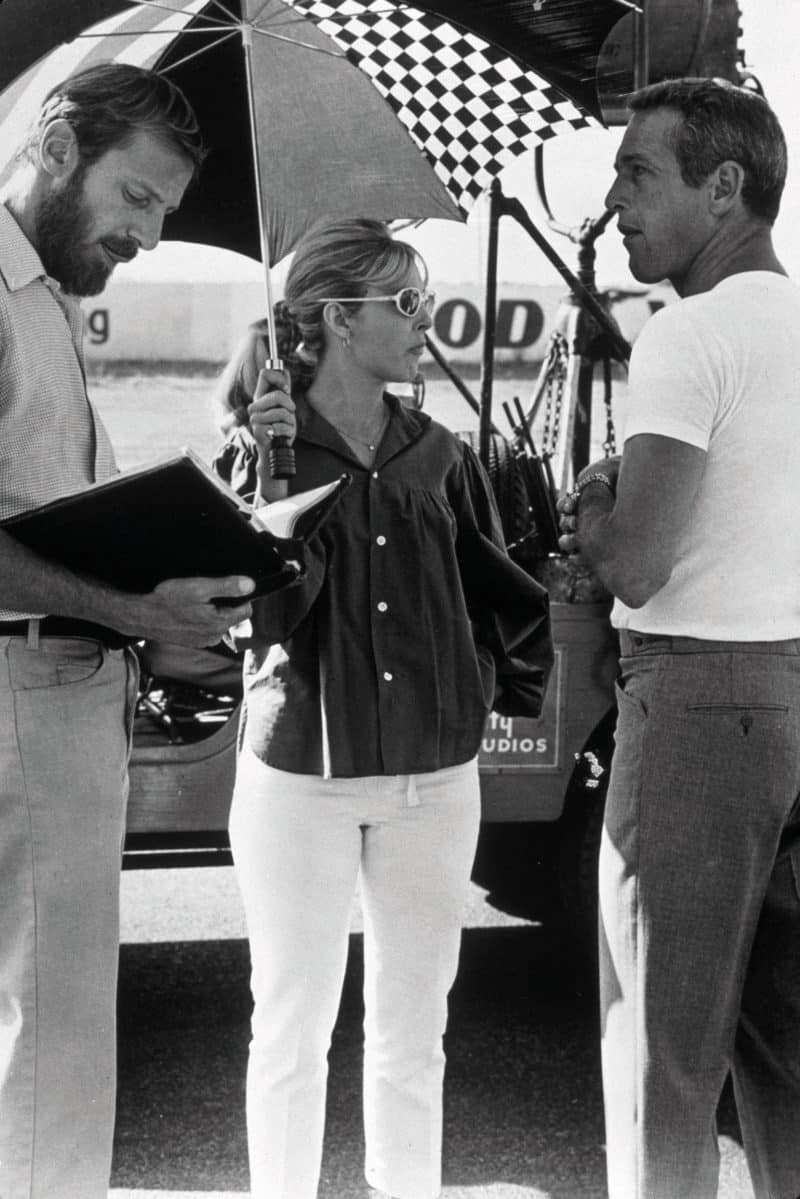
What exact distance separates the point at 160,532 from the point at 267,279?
0.79 m

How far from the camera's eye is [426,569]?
8.44ft

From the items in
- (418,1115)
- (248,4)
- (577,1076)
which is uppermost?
(248,4)

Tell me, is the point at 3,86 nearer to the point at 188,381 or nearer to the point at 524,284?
the point at 524,284

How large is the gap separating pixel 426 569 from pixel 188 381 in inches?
136

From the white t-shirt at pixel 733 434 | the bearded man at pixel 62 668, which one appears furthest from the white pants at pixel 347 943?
the white t-shirt at pixel 733 434

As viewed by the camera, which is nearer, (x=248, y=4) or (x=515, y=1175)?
(x=248, y=4)

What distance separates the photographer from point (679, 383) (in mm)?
2078

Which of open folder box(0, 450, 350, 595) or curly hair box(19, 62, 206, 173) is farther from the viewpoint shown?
curly hair box(19, 62, 206, 173)

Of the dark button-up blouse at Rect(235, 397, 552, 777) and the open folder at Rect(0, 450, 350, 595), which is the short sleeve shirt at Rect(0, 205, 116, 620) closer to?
the open folder at Rect(0, 450, 350, 595)

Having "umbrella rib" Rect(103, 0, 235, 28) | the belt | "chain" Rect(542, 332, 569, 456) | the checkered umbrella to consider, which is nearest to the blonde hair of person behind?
the checkered umbrella

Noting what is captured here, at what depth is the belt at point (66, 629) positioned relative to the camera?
2.00 meters

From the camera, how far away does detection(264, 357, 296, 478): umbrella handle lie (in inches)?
95.8

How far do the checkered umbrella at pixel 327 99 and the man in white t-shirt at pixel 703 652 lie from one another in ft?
2.16

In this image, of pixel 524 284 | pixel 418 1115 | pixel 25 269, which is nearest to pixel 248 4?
pixel 25 269
